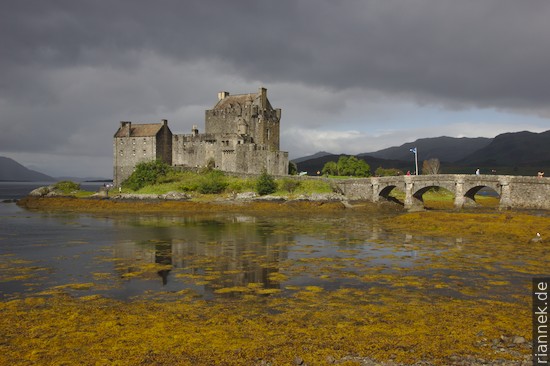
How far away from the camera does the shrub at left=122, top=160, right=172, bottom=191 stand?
76875 mm

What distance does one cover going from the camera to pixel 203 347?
11688 mm

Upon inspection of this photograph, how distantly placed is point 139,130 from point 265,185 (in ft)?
113

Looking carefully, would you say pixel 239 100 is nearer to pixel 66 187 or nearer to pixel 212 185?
pixel 212 185

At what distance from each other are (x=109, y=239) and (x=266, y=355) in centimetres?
2623

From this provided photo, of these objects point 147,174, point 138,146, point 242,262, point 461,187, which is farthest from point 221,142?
point 242,262

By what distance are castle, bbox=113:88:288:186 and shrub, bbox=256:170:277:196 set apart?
864 centimetres

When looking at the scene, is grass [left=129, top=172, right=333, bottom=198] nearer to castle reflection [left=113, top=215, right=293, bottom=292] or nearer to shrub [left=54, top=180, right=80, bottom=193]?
shrub [left=54, top=180, right=80, bottom=193]

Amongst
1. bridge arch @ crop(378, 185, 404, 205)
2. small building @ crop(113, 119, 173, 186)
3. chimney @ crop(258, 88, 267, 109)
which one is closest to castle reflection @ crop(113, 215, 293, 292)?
bridge arch @ crop(378, 185, 404, 205)

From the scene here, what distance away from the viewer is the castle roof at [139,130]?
84.6 m

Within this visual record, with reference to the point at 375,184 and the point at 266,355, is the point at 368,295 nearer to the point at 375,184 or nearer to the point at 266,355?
the point at 266,355

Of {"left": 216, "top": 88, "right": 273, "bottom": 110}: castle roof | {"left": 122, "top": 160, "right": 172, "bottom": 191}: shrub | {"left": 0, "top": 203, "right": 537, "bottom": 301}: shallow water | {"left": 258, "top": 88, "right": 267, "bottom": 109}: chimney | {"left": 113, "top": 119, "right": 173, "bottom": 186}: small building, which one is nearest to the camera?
{"left": 0, "top": 203, "right": 537, "bottom": 301}: shallow water

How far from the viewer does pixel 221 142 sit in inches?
3216

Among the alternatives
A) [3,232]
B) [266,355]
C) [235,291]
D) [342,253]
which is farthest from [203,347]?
[3,232]

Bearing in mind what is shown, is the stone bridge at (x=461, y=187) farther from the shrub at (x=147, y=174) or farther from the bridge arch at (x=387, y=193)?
the shrub at (x=147, y=174)
